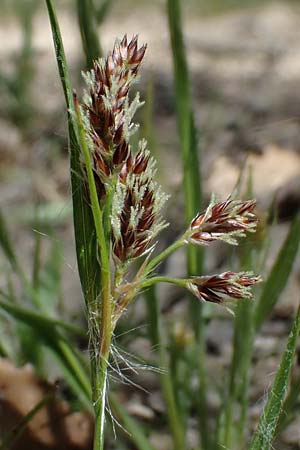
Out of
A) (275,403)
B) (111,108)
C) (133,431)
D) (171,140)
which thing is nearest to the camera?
(111,108)

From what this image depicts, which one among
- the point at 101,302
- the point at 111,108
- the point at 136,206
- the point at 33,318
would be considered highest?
the point at 111,108

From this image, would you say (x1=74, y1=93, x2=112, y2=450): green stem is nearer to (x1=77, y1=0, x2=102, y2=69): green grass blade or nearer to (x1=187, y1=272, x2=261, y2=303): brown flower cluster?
(x1=187, y1=272, x2=261, y2=303): brown flower cluster

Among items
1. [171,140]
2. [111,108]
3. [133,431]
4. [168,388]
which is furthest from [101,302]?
[171,140]

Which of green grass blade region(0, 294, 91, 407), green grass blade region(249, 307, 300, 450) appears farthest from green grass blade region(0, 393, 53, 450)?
green grass blade region(249, 307, 300, 450)

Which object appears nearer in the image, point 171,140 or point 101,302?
point 101,302

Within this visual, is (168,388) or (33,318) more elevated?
(33,318)

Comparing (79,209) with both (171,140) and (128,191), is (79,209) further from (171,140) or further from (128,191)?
(171,140)

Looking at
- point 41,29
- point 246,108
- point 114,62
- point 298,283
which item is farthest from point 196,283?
point 41,29
